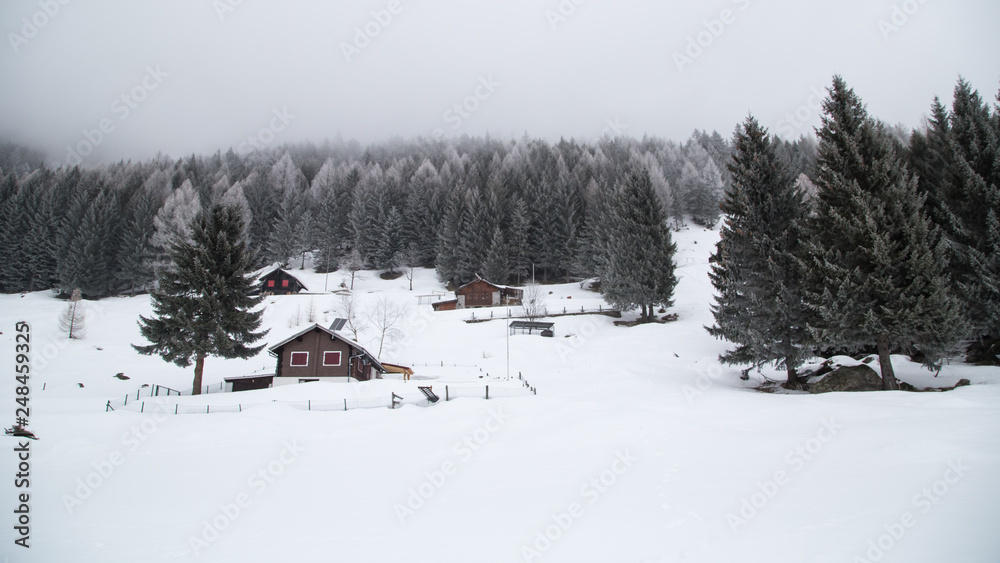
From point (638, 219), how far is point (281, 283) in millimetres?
50360

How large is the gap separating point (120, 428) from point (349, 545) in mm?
14859

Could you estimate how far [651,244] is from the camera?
42.1 meters

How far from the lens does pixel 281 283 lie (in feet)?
200

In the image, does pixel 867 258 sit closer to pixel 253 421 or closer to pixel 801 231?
pixel 801 231

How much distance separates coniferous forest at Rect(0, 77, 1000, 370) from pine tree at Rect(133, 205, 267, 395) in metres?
1.59

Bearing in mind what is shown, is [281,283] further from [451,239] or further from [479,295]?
[479,295]

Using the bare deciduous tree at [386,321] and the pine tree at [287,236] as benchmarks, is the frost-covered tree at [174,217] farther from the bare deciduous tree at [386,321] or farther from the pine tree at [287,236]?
the bare deciduous tree at [386,321]

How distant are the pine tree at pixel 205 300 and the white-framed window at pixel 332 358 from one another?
15.6ft

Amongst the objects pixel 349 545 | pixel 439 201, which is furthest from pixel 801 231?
pixel 439 201

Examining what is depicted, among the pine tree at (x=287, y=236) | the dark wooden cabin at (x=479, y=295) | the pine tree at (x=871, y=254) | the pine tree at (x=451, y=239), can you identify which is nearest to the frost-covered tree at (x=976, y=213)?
the pine tree at (x=871, y=254)

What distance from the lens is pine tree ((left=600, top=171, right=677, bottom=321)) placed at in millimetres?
40781

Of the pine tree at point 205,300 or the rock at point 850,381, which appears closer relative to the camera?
the rock at point 850,381

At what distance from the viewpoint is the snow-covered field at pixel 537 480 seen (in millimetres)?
5824

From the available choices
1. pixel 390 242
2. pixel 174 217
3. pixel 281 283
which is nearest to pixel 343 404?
pixel 281 283
